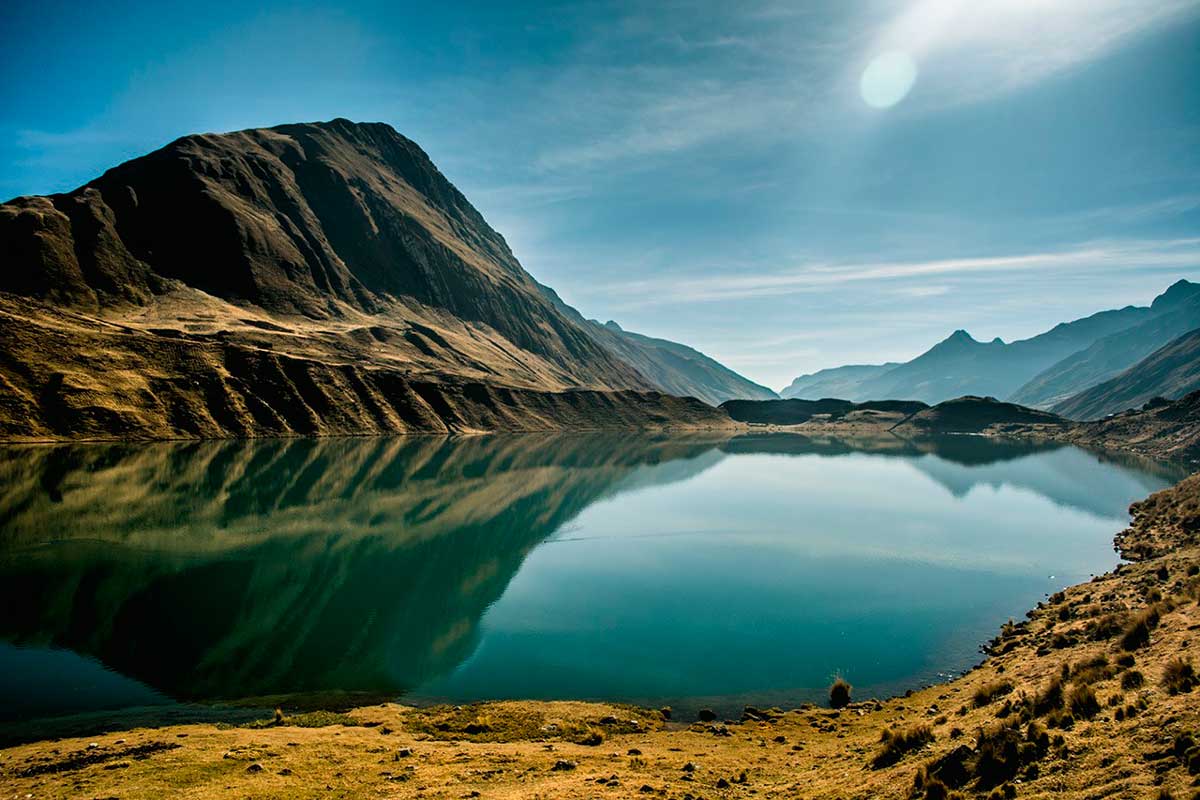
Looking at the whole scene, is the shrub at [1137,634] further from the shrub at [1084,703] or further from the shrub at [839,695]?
the shrub at [839,695]

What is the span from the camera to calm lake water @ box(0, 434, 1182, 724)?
3053 centimetres

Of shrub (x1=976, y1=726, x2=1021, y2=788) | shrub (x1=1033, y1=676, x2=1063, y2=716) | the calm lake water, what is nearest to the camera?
shrub (x1=976, y1=726, x2=1021, y2=788)

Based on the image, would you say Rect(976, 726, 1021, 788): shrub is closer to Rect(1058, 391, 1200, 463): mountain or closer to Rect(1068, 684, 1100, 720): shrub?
Rect(1068, 684, 1100, 720): shrub

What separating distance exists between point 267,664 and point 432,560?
78.2ft

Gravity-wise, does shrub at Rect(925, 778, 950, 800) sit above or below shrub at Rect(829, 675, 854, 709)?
above

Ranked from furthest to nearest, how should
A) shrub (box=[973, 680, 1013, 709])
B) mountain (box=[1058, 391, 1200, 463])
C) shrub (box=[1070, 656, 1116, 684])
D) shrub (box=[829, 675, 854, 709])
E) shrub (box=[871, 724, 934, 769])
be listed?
1. mountain (box=[1058, 391, 1200, 463])
2. shrub (box=[829, 675, 854, 709])
3. shrub (box=[973, 680, 1013, 709])
4. shrub (box=[1070, 656, 1116, 684])
5. shrub (box=[871, 724, 934, 769])

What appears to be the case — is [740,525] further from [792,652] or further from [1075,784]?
[1075,784]

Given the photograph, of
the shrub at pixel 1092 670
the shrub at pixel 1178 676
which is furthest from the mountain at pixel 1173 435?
the shrub at pixel 1178 676

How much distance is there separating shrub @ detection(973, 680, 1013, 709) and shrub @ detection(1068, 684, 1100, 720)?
5546mm

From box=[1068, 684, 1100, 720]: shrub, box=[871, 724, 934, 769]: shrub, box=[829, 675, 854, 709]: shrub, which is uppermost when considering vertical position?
box=[1068, 684, 1100, 720]: shrub

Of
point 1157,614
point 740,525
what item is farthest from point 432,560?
point 1157,614

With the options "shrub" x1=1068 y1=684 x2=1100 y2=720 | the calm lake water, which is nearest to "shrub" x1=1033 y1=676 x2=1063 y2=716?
"shrub" x1=1068 y1=684 x2=1100 y2=720

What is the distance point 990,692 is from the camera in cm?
2203

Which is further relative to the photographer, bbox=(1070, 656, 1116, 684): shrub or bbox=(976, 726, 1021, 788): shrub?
bbox=(1070, 656, 1116, 684): shrub
